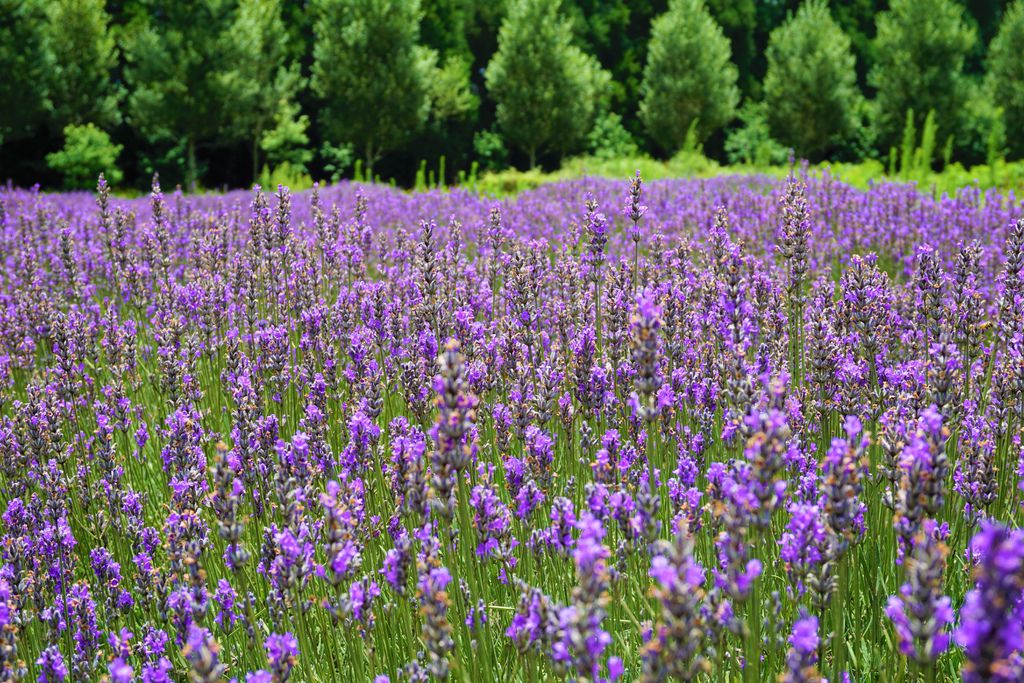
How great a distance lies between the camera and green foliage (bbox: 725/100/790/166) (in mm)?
31344

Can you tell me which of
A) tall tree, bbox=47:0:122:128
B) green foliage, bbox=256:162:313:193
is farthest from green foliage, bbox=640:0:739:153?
tall tree, bbox=47:0:122:128

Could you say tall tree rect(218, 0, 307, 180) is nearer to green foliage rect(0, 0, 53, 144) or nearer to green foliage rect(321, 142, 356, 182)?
green foliage rect(321, 142, 356, 182)

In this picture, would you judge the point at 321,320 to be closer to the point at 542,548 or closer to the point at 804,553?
the point at 542,548

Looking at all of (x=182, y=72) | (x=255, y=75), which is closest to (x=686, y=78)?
(x=255, y=75)

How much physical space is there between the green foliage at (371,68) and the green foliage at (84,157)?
253 inches

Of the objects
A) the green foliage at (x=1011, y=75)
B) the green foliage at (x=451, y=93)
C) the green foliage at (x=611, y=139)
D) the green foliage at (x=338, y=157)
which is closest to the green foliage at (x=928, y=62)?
the green foliage at (x=1011, y=75)

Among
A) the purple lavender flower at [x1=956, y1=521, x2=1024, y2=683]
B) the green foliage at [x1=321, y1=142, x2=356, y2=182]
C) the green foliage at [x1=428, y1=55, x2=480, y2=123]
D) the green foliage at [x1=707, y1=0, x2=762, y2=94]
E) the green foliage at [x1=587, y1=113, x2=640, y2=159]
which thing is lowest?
the purple lavender flower at [x1=956, y1=521, x2=1024, y2=683]

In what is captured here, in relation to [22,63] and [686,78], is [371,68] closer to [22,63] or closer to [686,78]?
[22,63]

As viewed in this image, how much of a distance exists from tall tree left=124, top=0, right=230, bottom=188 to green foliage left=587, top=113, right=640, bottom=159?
1320 centimetres

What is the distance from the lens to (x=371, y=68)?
24359 millimetres

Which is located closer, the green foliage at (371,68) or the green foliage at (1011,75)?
the green foliage at (371,68)

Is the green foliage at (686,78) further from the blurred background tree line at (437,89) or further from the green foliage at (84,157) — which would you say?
the green foliage at (84,157)

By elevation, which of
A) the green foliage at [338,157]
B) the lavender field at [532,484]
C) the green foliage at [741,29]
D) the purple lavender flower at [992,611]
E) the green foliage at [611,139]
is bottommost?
the lavender field at [532,484]

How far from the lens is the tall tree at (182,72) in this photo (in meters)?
22.3
